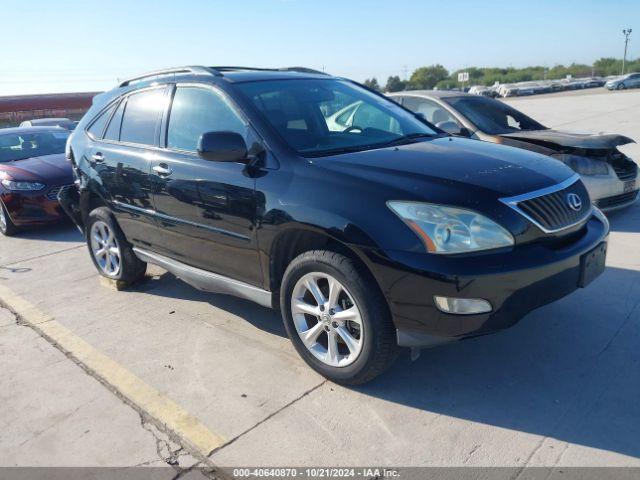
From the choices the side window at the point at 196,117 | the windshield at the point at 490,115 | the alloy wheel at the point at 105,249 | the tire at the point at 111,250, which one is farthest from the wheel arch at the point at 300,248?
the windshield at the point at 490,115

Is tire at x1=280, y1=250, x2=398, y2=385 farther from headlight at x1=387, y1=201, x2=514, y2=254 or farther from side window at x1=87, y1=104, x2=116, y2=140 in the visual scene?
side window at x1=87, y1=104, x2=116, y2=140

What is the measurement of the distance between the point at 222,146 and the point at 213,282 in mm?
1064

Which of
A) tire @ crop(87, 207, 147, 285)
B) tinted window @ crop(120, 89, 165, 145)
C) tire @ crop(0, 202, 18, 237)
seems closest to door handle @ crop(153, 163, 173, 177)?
tinted window @ crop(120, 89, 165, 145)

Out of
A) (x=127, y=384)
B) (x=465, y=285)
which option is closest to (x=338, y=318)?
(x=465, y=285)

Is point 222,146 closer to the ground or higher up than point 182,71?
closer to the ground

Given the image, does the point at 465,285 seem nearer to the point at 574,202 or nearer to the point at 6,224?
the point at 574,202

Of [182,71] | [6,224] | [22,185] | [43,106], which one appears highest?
[43,106]

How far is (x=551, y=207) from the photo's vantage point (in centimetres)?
A: 303

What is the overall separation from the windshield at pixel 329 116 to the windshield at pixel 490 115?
2.40 meters

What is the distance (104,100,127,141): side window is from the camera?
4.80 m

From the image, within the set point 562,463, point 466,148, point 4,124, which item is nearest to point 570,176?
point 466,148

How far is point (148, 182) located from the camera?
4.23 metres

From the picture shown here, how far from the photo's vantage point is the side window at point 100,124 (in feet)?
16.4

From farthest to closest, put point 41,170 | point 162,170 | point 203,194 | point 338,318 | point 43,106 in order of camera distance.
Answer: point 43,106, point 41,170, point 162,170, point 203,194, point 338,318
